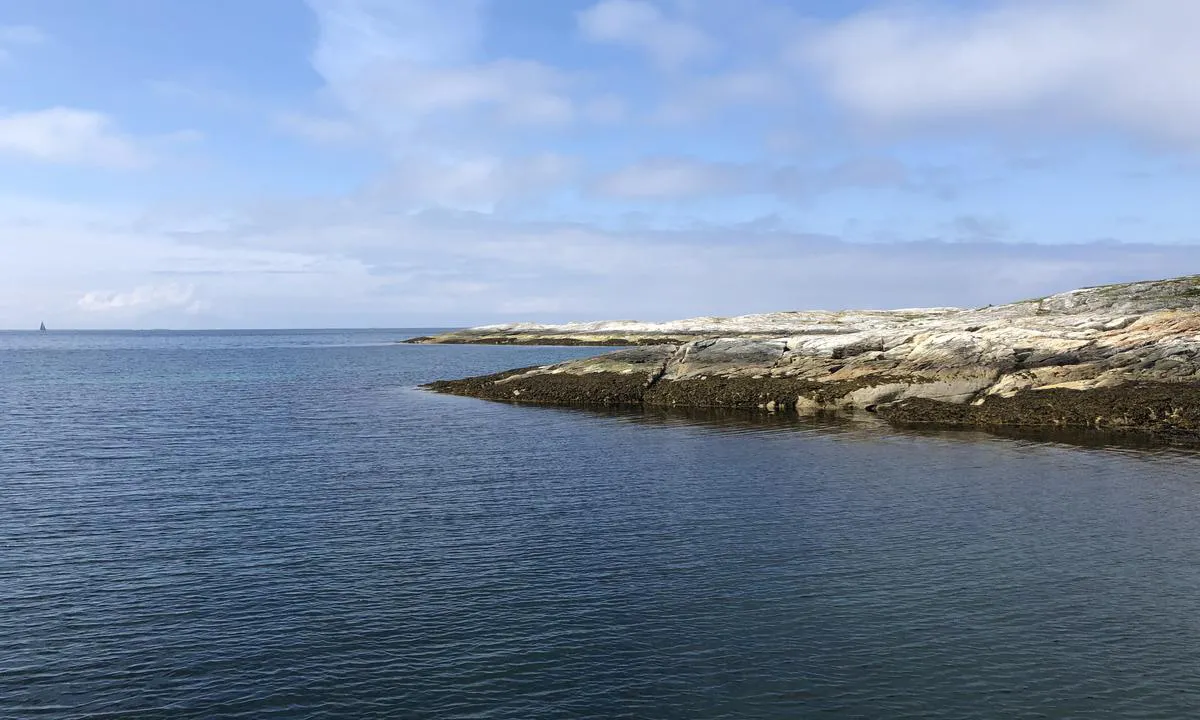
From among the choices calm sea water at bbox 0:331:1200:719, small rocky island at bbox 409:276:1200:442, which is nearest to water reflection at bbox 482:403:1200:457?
small rocky island at bbox 409:276:1200:442

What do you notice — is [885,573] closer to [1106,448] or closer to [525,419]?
[1106,448]

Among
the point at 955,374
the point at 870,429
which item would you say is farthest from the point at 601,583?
the point at 955,374

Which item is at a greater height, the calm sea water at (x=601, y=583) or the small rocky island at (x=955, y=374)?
the small rocky island at (x=955, y=374)

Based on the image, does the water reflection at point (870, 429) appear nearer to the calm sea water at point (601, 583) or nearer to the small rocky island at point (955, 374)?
the small rocky island at point (955, 374)

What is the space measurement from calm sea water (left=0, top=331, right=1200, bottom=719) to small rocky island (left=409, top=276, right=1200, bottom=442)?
1152 centimetres

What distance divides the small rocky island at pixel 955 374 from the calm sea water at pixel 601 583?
11.5m

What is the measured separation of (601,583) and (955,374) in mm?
53484


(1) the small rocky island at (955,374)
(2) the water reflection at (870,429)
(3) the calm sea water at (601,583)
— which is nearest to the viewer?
(3) the calm sea water at (601,583)

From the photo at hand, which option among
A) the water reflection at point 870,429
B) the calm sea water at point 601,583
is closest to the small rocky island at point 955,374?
the water reflection at point 870,429

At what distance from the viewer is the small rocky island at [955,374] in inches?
2426

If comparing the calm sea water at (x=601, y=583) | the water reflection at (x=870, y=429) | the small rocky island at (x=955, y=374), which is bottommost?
the calm sea water at (x=601, y=583)

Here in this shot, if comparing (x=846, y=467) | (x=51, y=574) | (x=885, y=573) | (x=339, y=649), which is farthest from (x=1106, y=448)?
(x=51, y=574)

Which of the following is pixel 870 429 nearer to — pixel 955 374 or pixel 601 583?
pixel 955 374

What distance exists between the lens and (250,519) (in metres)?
35.1
